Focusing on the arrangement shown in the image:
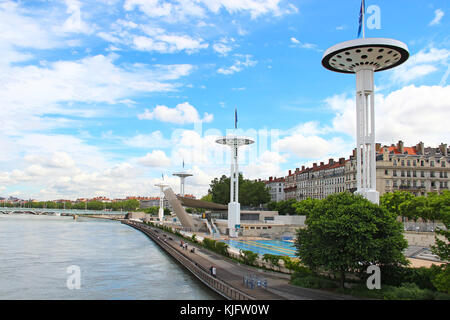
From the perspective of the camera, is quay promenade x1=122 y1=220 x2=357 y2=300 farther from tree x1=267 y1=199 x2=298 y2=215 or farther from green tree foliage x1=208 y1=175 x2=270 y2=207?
green tree foliage x1=208 y1=175 x2=270 y2=207

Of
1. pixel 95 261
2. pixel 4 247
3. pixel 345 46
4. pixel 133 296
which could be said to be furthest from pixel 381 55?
pixel 4 247

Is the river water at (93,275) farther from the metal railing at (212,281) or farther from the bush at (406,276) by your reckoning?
the bush at (406,276)

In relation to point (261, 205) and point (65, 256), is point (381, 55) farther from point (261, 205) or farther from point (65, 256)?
point (261, 205)

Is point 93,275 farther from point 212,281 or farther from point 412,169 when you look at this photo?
point 412,169

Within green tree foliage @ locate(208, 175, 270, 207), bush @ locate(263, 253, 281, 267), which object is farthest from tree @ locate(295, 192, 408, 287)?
green tree foliage @ locate(208, 175, 270, 207)

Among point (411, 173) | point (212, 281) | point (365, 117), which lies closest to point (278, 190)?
point (411, 173)

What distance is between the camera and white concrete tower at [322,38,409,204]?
46875mm

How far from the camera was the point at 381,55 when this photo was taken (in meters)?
47.7

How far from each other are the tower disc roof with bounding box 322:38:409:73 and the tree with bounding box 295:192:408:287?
24.9 m

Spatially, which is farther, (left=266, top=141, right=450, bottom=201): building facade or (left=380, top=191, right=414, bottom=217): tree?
(left=266, top=141, right=450, bottom=201): building facade

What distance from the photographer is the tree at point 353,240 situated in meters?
25.5

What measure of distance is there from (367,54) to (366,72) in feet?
9.64

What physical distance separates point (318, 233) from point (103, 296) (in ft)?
58.2

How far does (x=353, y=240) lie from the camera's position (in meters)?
25.5
